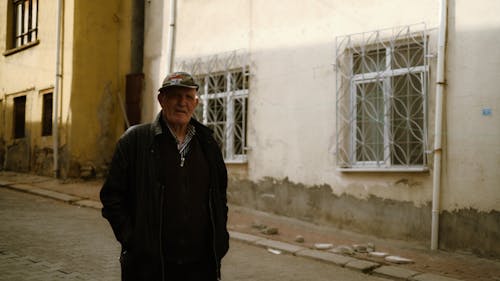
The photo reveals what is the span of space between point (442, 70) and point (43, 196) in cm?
870

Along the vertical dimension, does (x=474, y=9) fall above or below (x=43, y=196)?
above

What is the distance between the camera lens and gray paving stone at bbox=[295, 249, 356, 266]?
675cm

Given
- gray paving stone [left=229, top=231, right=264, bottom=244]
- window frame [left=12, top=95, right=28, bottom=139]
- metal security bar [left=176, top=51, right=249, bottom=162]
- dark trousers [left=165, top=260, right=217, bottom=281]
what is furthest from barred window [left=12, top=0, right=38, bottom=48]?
dark trousers [left=165, top=260, right=217, bottom=281]

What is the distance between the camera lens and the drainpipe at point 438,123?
7.41 m

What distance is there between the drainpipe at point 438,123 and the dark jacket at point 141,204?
5094mm

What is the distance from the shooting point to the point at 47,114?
1454 centimetres

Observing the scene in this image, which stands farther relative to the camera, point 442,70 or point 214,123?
point 214,123

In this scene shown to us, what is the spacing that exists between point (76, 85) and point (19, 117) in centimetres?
355

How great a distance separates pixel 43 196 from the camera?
38.2 ft

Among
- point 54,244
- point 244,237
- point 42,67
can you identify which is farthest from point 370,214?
point 42,67

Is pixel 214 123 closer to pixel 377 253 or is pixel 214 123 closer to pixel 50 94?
pixel 377 253

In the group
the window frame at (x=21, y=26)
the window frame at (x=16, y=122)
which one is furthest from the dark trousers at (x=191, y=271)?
the window frame at (x=16, y=122)

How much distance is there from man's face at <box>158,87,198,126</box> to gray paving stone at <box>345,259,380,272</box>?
13.4 feet

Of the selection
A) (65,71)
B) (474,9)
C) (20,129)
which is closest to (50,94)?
(65,71)
